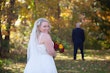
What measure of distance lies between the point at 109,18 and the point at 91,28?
13.9 ft

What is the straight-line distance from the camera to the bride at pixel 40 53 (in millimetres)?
7762

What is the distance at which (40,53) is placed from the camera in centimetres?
802

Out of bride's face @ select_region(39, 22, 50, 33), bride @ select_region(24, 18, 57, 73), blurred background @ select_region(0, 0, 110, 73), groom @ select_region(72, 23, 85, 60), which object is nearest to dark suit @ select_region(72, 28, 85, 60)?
groom @ select_region(72, 23, 85, 60)

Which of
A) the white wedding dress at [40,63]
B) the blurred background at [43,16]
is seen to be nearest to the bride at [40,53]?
the white wedding dress at [40,63]

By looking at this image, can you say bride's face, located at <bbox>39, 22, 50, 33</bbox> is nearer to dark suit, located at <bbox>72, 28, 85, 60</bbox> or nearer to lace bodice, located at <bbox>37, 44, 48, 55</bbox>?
lace bodice, located at <bbox>37, 44, 48, 55</bbox>

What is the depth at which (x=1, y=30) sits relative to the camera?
20922mm

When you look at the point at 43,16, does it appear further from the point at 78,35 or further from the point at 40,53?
the point at 40,53

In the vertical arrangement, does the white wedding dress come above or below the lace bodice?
below

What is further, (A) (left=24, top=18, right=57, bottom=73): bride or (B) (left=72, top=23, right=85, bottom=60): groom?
(B) (left=72, top=23, right=85, bottom=60): groom

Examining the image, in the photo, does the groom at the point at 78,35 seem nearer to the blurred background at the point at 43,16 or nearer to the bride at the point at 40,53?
the blurred background at the point at 43,16

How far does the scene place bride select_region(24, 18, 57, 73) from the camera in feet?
25.5

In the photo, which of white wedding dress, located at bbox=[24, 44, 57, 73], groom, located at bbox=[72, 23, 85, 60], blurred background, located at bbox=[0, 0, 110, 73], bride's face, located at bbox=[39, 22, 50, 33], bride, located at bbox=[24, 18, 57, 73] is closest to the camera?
bride's face, located at bbox=[39, 22, 50, 33]

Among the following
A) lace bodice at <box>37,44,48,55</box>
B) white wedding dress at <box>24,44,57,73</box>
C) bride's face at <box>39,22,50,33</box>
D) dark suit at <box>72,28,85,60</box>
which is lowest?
dark suit at <box>72,28,85,60</box>

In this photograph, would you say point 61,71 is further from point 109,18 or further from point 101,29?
point 109,18
